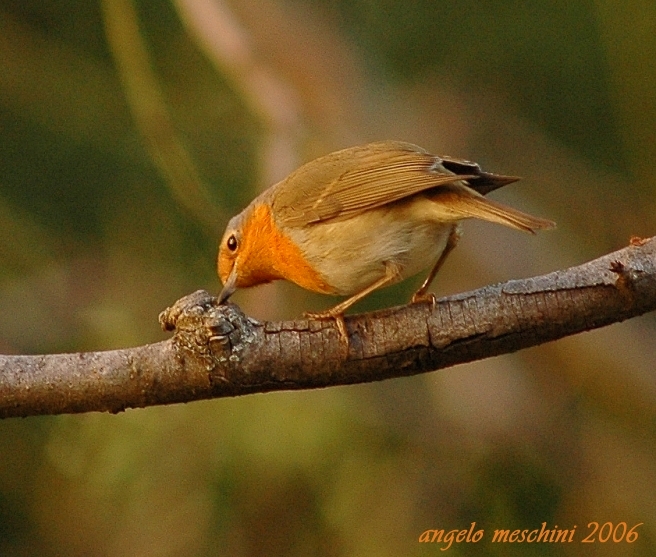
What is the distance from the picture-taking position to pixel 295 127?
5.32 metres

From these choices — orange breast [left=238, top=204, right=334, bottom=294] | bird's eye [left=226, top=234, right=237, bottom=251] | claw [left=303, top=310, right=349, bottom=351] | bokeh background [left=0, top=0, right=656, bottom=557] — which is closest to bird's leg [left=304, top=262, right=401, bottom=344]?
claw [left=303, top=310, right=349, bottom=351]

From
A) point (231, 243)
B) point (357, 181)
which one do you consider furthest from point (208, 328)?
point (231, 243)

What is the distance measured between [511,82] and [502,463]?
7.85 ft

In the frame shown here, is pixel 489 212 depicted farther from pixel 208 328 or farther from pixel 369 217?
pixel 208 328

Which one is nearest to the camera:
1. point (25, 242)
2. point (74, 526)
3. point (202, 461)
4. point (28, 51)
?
point (202, 461)

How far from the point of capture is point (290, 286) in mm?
5066

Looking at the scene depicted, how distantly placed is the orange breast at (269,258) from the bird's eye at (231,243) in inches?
2.5

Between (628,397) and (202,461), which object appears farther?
(628,397)

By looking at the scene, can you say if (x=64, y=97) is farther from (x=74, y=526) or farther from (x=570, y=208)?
(x=570, y=208)

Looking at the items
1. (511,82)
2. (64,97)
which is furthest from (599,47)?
(64,97)

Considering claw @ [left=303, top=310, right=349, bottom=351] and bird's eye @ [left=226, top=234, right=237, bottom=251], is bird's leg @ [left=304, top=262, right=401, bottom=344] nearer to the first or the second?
claw @ [left=303, top=310, right=349, bottom=351]

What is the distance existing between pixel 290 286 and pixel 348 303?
2.16 m

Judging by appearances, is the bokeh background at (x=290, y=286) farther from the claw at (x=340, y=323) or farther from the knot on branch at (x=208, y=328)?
the knot on branch at (x=208, y=328)

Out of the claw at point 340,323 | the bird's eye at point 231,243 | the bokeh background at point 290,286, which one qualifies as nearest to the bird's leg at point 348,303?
the claw at point 340,323
